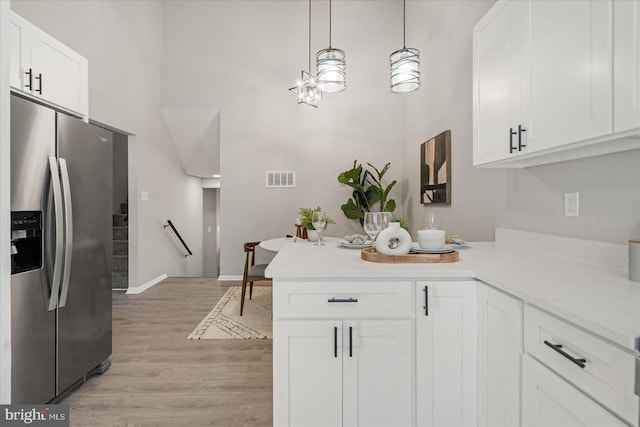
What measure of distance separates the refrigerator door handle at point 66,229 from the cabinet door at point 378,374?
5.33 feet

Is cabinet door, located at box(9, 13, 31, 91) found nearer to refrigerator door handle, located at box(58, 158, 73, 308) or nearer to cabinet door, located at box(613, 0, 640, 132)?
refrigerator door handle, located at box(58, 158, 73, 308)

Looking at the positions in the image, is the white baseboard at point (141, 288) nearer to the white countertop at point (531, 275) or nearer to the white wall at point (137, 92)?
the white wall at point (137, 92)

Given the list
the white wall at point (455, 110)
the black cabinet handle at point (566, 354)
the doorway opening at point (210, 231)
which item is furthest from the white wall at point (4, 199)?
the doorway opening at point (210, 231)

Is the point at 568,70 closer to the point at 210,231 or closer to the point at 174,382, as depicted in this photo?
the point at 174,382

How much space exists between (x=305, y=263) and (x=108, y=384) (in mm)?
1730

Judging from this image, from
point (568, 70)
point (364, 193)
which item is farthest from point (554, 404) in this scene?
point (364, 193)

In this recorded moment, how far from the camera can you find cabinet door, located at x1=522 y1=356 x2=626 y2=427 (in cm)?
84

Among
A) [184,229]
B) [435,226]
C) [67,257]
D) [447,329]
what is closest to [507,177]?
[435,226]

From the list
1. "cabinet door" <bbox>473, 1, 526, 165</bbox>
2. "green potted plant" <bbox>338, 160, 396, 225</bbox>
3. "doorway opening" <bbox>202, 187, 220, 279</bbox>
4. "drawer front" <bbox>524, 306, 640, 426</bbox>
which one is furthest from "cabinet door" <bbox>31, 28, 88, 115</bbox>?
"doorway opening" <bbox>202, 187, 220, 279</bbox>

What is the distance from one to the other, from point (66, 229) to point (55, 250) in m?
0.13

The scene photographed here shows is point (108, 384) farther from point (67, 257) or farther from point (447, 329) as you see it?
point (447, 329)

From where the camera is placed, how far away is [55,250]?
6.10 ft

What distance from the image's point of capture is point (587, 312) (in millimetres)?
870

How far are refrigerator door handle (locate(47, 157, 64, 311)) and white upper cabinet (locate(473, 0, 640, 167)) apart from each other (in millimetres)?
2328
